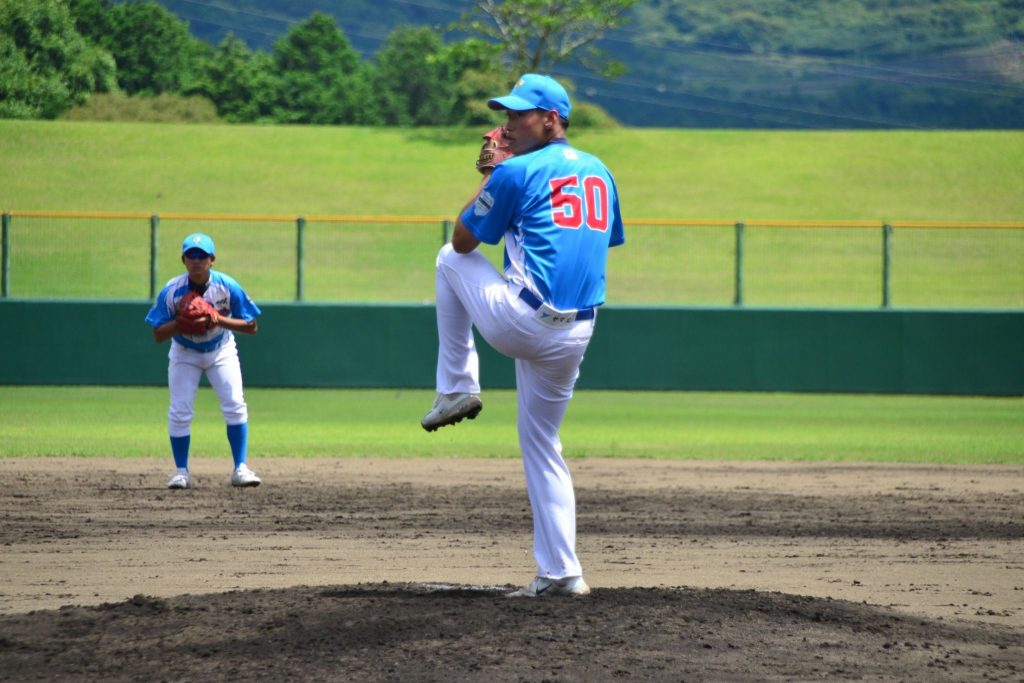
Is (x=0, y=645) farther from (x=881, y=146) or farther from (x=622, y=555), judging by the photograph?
(x=881, y=146)

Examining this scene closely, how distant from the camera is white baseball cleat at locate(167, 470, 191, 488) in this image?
962 centimetres

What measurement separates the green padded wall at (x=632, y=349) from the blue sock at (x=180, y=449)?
28.6 ft

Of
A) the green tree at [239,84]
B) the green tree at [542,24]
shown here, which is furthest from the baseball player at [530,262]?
the green tree at [239,84]

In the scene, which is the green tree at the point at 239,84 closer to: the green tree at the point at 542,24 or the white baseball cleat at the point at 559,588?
the green tree at the point at 542,24

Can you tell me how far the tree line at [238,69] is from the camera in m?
17.0

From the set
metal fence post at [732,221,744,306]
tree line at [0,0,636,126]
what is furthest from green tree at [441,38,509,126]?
metal fence post at [732,221,744,306]

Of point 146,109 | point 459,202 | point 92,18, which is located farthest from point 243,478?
point 146,109

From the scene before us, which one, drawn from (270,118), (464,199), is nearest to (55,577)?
(464,199)

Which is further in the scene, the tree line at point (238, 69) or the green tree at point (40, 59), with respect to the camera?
the tree line at point (238, 69)

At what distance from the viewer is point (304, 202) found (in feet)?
124

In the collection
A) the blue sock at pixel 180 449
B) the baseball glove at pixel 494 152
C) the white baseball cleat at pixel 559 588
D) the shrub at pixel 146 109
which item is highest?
the shrub at pixel 146 109

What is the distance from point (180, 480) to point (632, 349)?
990cm

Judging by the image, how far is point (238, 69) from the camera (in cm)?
5156

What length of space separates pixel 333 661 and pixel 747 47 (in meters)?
87.3
